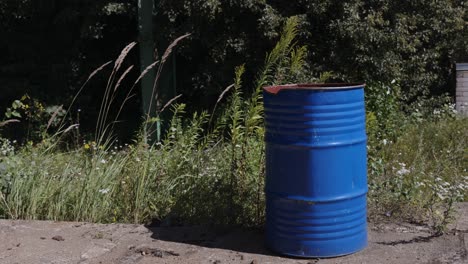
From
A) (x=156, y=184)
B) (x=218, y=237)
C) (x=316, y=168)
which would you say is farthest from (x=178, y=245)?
(x=316, y=168)

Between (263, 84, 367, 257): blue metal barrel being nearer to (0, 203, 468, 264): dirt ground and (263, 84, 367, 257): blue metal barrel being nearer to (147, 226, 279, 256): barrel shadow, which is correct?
(0, 203, 468, 264): dirt ground

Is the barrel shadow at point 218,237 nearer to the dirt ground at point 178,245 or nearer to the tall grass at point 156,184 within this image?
the dirt ground at point 178,245

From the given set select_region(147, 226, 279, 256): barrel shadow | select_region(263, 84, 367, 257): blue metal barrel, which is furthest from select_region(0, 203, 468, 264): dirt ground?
select_region(263, 84, 367, 257): blue metal barrel

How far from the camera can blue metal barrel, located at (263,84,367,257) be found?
15.5 ft

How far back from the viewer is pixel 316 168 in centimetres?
476

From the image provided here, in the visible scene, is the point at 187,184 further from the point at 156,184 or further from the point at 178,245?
the point at 178,245

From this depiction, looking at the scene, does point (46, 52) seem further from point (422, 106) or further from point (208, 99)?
point (422, 106)

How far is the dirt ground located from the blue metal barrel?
0.54ft

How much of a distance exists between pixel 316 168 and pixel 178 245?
130 cm

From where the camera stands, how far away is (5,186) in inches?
237

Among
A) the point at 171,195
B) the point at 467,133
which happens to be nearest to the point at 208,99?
the point at 467,133

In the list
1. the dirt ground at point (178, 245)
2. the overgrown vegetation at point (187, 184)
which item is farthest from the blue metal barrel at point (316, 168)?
the overgrown vegetation at point (187, 184)

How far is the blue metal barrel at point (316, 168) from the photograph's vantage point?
15.5ft

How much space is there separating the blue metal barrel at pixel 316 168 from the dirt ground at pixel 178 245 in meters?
0.17
